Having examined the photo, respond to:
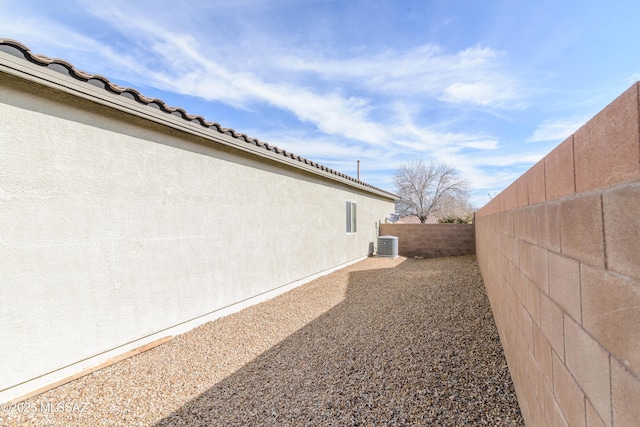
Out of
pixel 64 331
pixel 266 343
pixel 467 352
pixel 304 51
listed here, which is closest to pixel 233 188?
pixel 266 343

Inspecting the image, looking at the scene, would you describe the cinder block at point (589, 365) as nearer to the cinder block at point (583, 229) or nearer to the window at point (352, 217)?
the cinder block at point (583, 229)

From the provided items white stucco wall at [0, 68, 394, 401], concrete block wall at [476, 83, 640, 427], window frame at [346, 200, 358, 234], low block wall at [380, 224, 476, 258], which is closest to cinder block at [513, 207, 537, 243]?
concrete block wall at [476, 83, 640, 427]

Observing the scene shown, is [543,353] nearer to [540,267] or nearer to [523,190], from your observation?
[540,267]

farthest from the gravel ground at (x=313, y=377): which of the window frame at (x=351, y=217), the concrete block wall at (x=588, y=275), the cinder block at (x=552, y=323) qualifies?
the window frame at (x=351, y=217)

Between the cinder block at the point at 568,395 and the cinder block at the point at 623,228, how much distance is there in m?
0.63

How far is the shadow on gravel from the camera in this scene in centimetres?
278

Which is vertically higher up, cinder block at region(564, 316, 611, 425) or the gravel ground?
cinder block at region(564, 316, 611, 425)

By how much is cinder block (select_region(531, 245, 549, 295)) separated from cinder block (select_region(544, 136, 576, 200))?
348 mm

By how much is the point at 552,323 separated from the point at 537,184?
2.63ft

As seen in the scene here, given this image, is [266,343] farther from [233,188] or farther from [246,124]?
[246,124]

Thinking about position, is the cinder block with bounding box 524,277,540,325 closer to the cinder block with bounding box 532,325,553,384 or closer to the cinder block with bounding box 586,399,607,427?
the cinder block with bounding box 532,325,553,384

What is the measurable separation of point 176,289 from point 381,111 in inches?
547

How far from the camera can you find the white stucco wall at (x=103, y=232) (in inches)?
124

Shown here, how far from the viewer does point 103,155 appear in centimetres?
389
